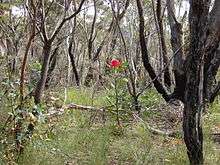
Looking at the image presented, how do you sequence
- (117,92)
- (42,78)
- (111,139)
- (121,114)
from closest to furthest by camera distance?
(42,78) < (111,139) < (121,114) < (117,92)

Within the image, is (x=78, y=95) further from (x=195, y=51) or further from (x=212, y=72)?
(x=195, y=51)

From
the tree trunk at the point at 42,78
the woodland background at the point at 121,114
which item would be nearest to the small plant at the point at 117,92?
the woodland background at the point at 121,114

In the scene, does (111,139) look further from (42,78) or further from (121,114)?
(42,78)

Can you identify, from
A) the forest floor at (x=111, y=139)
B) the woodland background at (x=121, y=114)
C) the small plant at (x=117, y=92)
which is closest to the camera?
the woodland background at (x=121, y=114)

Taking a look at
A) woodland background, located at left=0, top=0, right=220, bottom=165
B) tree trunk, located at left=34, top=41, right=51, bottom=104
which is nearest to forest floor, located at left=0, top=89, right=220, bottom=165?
woodland background, located at left=0, top=0, right=220, bottom=165

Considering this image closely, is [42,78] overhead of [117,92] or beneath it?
overhead

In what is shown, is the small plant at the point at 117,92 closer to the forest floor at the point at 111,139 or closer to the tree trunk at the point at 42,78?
the forest floor at the point at 111,139

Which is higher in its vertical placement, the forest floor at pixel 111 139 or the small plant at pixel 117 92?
the small plant at pixel 117 92

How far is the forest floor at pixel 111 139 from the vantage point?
470cm

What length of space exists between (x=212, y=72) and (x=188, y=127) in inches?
105

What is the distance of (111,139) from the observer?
5.91 metres

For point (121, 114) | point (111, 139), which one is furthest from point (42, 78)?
point (121, 114)

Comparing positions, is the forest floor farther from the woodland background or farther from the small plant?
the small plant

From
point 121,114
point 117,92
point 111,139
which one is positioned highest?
point 117,92
